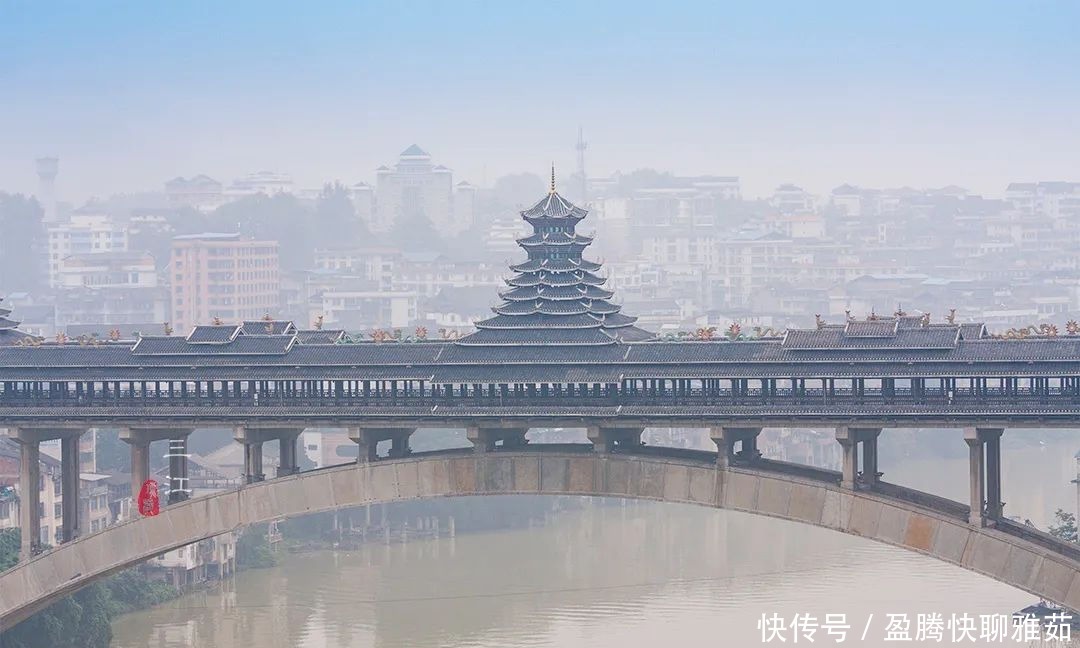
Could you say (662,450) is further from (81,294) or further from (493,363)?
(81,294)

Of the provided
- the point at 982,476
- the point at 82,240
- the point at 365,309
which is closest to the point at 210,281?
the point at 365,309

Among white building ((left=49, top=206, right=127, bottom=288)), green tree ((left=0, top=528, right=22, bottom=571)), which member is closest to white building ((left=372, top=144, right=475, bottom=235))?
white building ((left=49, top=206, right=127, bottom=288))

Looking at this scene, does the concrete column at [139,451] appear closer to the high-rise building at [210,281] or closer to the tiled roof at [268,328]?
the tiled roof at [268,328]

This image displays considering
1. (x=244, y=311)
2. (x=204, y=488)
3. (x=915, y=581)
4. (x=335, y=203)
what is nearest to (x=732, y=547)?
(x=915, y=581)

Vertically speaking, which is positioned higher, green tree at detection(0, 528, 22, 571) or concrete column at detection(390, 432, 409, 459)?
concrete column at detection(390, 432, 409, 459)

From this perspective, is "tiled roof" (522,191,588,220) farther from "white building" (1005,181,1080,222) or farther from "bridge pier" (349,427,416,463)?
"white building" (1005,181,1080,222)

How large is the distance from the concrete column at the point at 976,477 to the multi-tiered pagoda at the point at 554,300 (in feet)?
23.5

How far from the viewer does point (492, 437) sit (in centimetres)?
4200

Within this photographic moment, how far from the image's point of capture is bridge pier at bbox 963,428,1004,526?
122 ft

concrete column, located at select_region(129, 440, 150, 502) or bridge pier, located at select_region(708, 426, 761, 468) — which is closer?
bridge pier, located at select_region(708, 426, 761, 468)

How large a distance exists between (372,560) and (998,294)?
228 feet

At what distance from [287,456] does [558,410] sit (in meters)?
5.26

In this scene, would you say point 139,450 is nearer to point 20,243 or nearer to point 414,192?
point 20,243

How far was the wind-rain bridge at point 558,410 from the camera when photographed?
37938 mm
